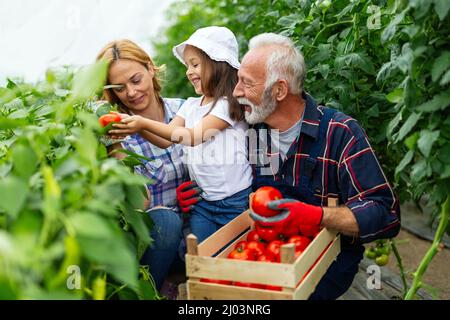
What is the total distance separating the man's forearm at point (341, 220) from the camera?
6.63ft

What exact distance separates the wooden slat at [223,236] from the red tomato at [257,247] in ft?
0.31

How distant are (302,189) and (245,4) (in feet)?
6.65

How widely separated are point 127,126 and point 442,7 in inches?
43.6

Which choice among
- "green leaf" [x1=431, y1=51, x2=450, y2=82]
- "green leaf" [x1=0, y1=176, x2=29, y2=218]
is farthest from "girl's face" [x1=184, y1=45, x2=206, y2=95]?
"green leaf" [x1=0, y1=176, x2=29, y2=218]

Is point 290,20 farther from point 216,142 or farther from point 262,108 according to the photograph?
point 216,142

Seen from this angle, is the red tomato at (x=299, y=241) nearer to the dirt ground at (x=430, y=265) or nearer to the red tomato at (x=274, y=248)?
the red tomato at (x=274, y=248)

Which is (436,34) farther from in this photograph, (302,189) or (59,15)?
(59,15)

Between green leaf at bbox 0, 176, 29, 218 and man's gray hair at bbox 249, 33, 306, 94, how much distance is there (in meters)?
1.24

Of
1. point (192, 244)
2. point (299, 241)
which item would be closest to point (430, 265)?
point (299, 241)

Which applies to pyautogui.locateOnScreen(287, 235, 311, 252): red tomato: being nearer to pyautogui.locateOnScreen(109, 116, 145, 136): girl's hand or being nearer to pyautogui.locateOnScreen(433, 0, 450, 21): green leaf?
pyautogui.locateOnScreen(109, 116, 145, 136): girl's hand

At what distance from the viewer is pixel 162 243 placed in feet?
7.54

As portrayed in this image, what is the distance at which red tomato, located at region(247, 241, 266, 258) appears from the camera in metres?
1.90
